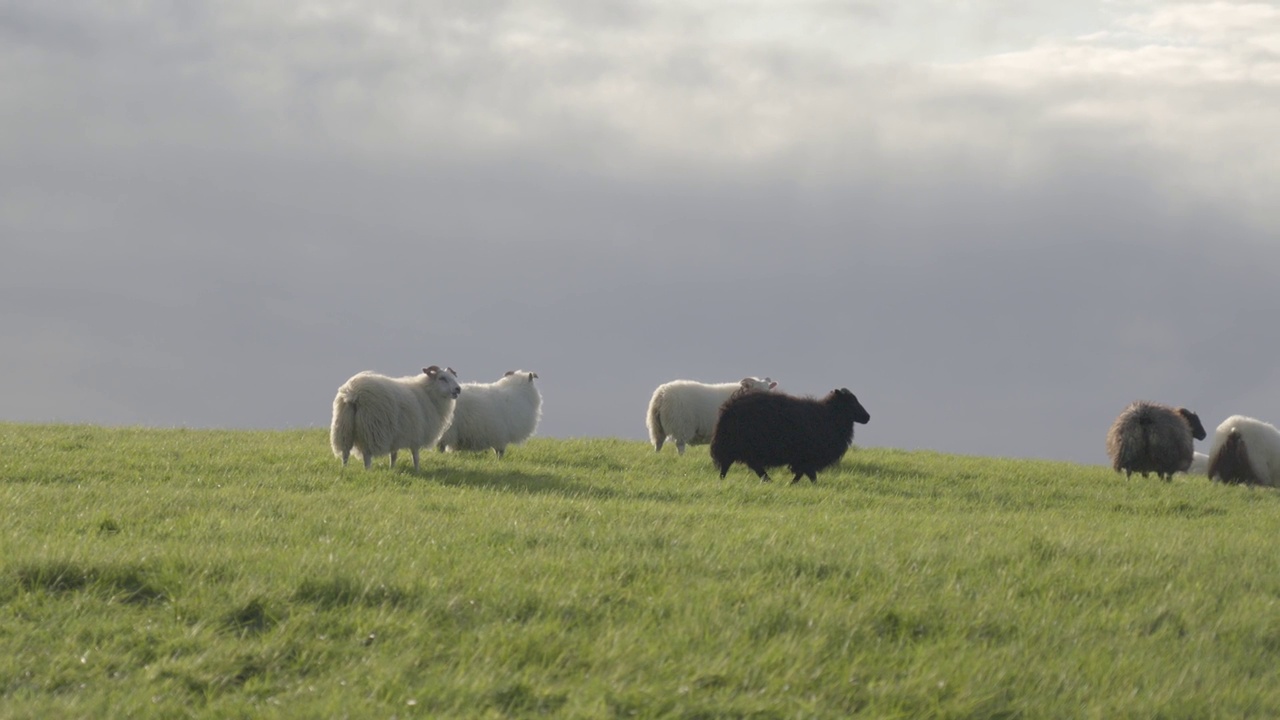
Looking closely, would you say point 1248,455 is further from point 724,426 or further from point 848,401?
point 724,426

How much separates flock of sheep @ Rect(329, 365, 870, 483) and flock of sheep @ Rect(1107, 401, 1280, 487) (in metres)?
6.10

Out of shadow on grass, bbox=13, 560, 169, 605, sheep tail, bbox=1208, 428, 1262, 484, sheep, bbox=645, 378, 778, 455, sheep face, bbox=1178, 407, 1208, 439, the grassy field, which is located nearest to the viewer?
the grassy field

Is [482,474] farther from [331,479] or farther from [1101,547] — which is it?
[1101,547]

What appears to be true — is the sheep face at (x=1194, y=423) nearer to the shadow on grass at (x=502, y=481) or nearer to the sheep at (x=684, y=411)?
the sheep at (x=684, y=411)

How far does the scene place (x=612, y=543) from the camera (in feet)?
33.7

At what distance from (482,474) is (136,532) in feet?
25.1

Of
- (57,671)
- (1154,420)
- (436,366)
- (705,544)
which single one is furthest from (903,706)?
(1154,420)

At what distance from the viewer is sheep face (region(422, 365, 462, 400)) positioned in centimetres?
1892

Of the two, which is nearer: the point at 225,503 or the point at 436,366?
the point at 225,503

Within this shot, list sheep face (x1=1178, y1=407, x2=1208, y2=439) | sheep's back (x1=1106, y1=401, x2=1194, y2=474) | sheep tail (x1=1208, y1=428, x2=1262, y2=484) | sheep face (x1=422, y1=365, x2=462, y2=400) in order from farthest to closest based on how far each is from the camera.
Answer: sheep face (x1=1178, y1=407, x2=1208, y2=439), sheep tail (x1=1208, y1=428, x2=1262, y2=484), sheep's back (x1=1106, y1=401, x2=1194, y2=474), sheep face (x1=422, y1=365, x2=462, y2=400)

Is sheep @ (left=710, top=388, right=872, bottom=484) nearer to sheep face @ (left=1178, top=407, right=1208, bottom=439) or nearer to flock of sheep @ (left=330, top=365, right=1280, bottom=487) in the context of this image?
flock of sheep @ (left=330, top=365, right=1280, bottom=487)

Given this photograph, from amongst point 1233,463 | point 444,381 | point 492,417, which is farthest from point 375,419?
point 1233,463

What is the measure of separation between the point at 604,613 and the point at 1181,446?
17.4m

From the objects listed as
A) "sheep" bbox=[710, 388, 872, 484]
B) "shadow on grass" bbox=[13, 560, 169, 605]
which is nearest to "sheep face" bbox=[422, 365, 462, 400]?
"sheep" bbox=[710, 388, 872, 484]
